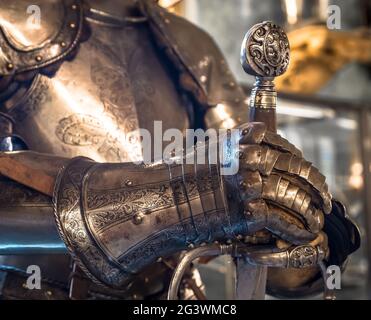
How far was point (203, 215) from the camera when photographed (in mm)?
958

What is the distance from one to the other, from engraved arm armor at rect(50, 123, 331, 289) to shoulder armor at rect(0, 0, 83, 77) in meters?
0.28

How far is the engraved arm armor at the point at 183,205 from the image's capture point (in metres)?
0.92

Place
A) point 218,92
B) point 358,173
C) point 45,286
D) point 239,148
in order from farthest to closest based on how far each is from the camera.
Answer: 1. point 358,173
2. point 218,92
3. point 45,286
4. point 239,148

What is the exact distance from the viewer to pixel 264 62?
0.99m

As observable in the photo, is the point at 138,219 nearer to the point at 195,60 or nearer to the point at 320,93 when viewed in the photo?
the point at 195,60

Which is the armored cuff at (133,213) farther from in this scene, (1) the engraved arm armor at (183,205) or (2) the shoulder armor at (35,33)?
(2) the shoulder armor at (35,33)

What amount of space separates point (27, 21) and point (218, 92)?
40 centimetres

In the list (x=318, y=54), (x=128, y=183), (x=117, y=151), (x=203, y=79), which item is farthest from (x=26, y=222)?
(x=318, y=54)

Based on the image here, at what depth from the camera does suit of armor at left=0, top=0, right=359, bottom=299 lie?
3.14 feet

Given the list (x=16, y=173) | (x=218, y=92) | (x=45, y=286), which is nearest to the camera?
(x=16, y=173)

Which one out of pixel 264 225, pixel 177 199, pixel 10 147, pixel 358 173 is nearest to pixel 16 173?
pixel 10 147

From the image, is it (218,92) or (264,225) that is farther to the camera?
(218,92)
